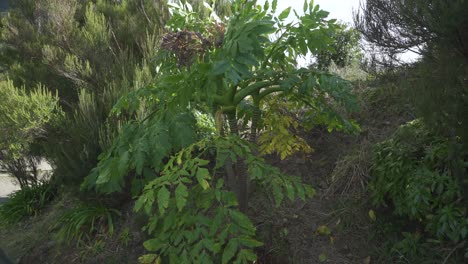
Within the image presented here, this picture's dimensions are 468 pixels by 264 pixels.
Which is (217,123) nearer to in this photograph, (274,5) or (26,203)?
(274,5)

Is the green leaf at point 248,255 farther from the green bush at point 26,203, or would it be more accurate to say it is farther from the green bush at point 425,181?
the green bush at point 26,203

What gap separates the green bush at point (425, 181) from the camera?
3.71 metres

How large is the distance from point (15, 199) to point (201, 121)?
450 centimetres

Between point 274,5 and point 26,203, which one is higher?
point 274,5

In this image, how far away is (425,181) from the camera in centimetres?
390

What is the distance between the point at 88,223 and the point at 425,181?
380 centimetres

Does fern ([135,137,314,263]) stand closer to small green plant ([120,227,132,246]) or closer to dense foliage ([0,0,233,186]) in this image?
small green plant ([120,227,132,246])

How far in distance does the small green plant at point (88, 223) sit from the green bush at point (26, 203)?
2.25 m

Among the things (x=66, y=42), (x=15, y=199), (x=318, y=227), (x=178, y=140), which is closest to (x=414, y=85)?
(x=318, y=227)

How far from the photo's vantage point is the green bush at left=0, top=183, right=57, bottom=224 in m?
7.80

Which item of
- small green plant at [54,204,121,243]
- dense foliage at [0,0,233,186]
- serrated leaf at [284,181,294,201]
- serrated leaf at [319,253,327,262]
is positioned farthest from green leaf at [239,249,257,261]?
dense foliage at [0,0,233,186]

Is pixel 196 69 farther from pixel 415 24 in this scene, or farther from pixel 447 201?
pixel 447 201

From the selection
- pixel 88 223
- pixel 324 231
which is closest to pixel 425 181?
pixel 324 231

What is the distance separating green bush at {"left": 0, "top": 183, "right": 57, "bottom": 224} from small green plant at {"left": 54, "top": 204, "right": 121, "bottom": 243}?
2249 millimetres
